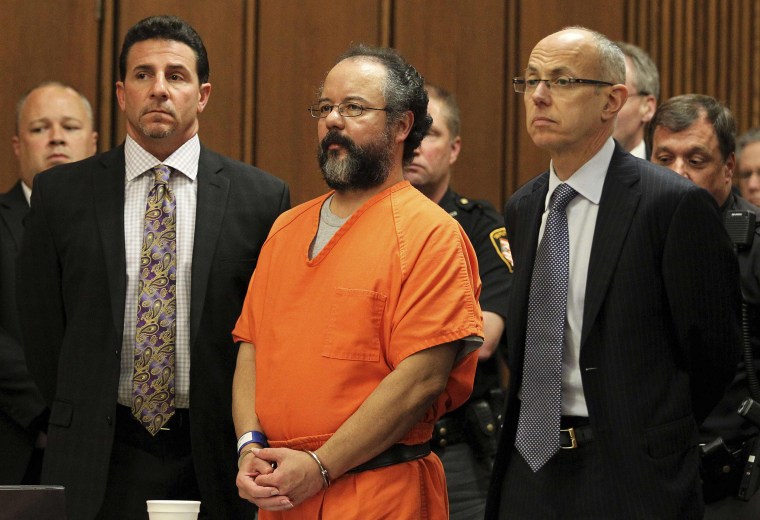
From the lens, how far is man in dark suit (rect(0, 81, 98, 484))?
11.9 feet

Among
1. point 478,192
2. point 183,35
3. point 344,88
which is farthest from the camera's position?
point 478,192

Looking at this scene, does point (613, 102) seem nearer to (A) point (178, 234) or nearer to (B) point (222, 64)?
(A) point (178, 234)

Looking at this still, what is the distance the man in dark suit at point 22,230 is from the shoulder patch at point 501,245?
1.53 meters

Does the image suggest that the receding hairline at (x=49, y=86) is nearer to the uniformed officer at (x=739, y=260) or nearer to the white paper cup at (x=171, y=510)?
the uniformed officer at (x=739, y=260)

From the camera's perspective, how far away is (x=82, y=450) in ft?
9.55

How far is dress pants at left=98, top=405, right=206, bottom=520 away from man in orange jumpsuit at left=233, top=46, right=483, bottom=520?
318 mm

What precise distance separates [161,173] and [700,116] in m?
1.56

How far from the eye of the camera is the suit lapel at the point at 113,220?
9.73ft

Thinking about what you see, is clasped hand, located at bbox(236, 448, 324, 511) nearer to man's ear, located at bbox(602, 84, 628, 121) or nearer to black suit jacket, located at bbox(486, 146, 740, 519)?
black suit jacket, located at bbox(486, 146, 740, 519)

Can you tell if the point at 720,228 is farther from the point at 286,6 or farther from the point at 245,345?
the point at 286,6

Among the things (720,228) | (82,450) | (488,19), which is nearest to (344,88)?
(720,228)

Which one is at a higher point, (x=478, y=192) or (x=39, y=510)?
(x=478, y=192)

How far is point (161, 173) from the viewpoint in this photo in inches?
123

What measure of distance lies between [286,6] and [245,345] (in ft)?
7.49
